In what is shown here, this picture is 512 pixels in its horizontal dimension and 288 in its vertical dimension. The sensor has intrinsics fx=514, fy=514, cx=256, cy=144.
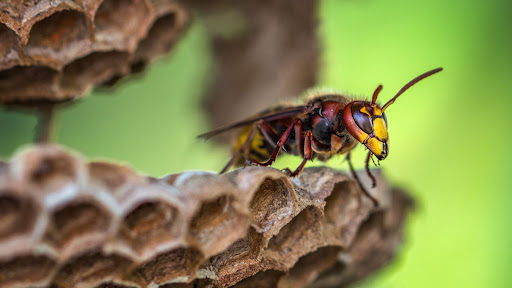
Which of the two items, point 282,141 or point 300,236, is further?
point 282,141

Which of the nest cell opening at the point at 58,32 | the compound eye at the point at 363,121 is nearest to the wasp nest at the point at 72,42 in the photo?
the nest cell opening at the point at 58,32

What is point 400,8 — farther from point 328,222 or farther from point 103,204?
point 103,204

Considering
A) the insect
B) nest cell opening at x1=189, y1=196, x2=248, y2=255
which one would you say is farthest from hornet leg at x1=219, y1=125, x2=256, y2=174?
nest cell opening at x1=189, y1=196, x2=248, y2=255

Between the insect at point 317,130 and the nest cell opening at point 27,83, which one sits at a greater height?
the nest cell opening at point 27,83

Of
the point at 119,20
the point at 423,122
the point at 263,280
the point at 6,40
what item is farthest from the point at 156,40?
the point at 423,122

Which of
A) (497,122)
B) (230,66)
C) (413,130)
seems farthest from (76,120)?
(497,122)

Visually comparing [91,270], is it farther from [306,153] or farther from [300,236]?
[306,153]

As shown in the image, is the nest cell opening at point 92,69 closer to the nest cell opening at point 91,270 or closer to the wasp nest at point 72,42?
the wasp nest at point 72,42
